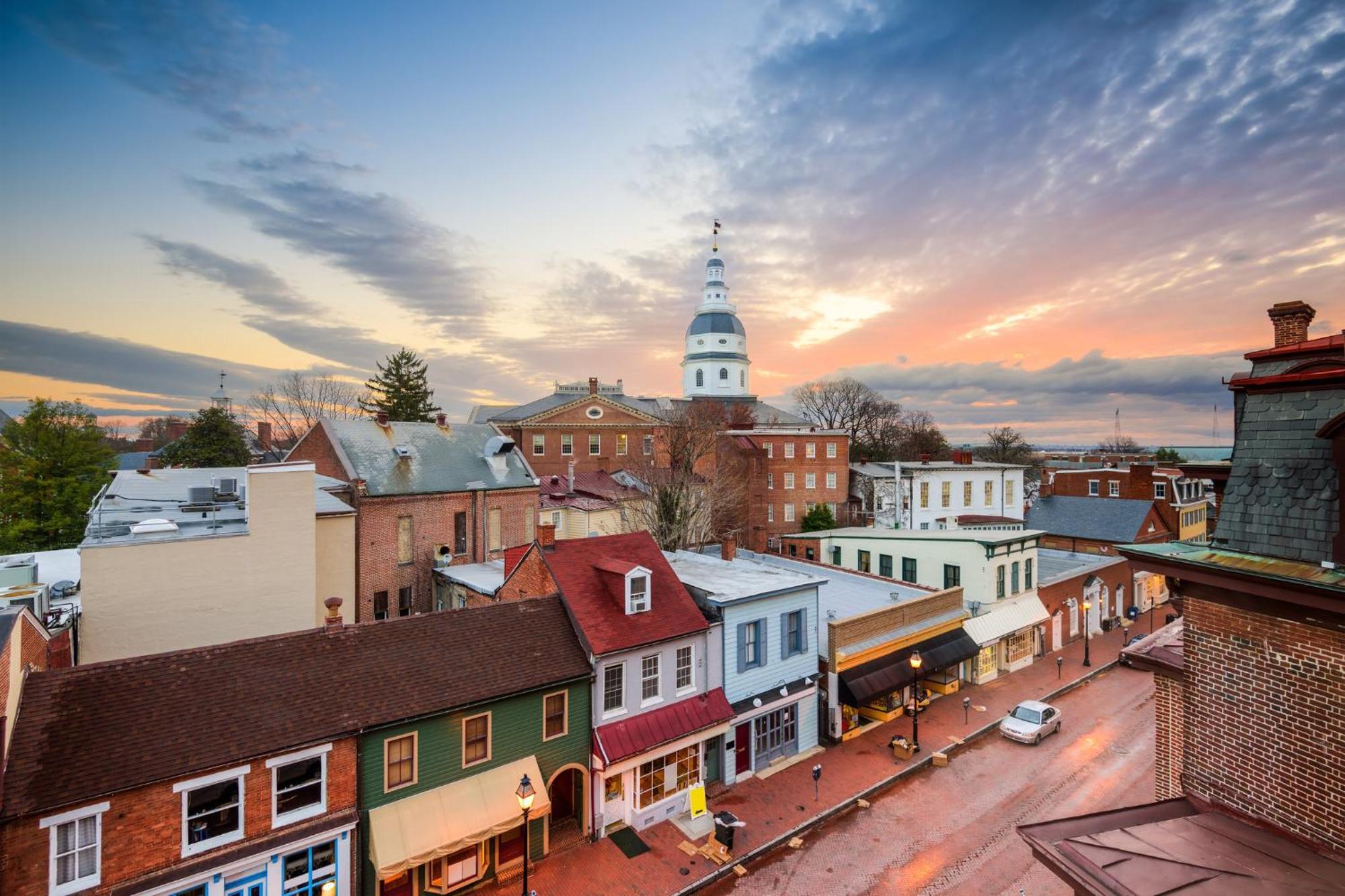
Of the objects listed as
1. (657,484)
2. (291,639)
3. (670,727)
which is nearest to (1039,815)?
(670,727)

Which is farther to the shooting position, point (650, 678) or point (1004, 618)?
point (1004, 618)

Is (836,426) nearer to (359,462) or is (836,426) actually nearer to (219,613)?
(359,462)

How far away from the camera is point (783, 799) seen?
56.5 feet

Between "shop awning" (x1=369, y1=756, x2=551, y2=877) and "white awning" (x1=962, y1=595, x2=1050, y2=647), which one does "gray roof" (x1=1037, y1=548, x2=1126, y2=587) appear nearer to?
"white awning" (x1=962, y1=595, x2=1050, y2=647)

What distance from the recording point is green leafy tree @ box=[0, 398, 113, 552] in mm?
32406

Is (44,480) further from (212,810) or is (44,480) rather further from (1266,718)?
(1266,718)

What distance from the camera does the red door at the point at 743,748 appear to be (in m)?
18.4

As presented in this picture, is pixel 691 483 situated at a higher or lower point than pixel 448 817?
higher

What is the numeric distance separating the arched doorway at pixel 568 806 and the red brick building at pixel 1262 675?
1114cm

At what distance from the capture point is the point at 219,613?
18203mm

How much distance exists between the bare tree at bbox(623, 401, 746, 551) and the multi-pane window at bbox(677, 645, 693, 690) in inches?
569

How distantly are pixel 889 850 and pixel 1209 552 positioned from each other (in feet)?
38.3

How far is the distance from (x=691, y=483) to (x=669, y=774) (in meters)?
22.2

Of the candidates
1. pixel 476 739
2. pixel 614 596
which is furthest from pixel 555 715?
pixel 614 596
